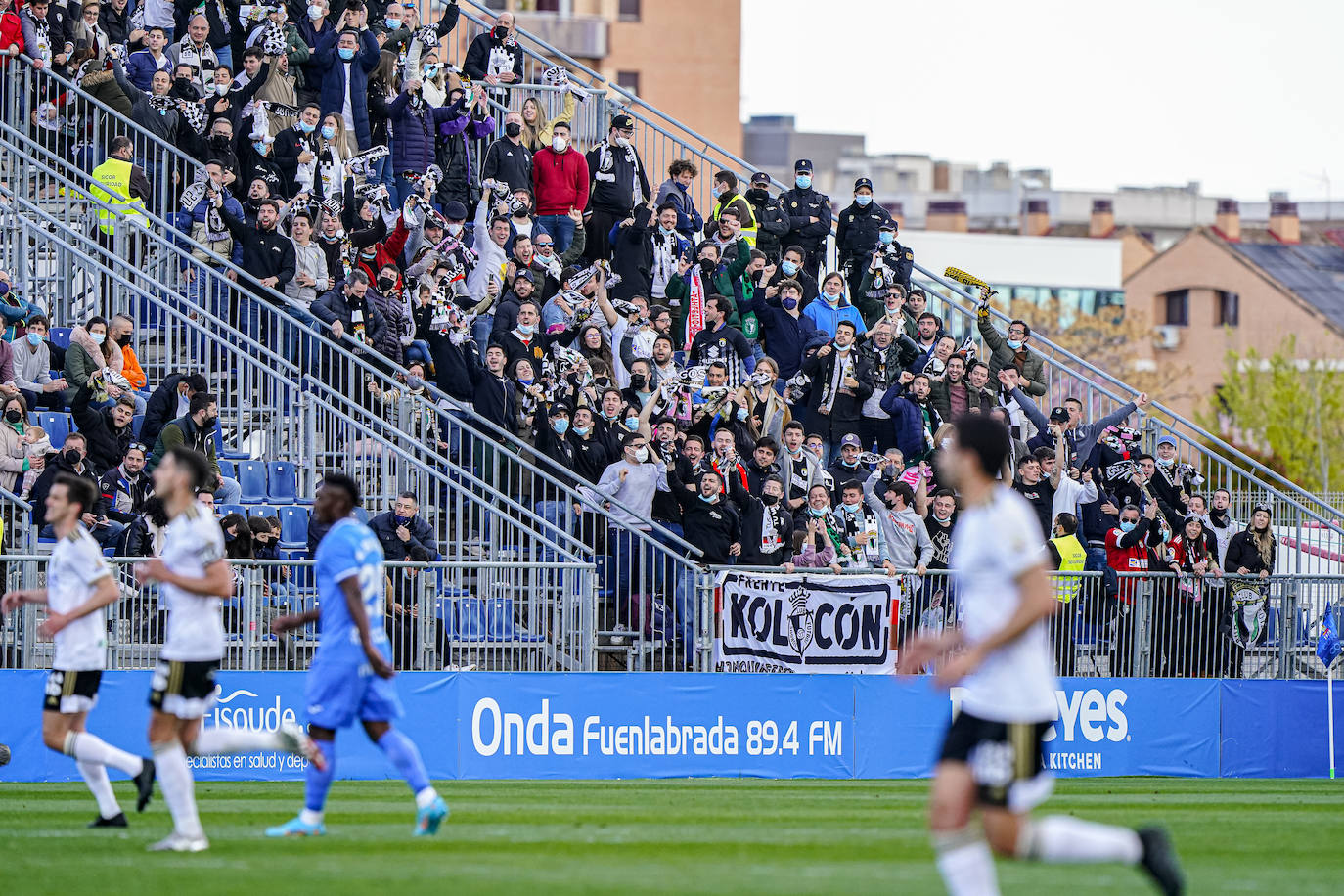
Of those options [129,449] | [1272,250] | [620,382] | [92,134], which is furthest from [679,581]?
[1272,250]

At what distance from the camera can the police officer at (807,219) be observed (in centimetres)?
2470

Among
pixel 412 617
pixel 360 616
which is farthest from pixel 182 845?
pixel 412 617

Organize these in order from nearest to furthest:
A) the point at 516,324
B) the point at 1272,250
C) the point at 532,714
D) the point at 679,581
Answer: the point at 532,714 → the point at 679,581 → the point at 516,324 → the point at 1272,250

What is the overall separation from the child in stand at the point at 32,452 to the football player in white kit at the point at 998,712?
12.8 metres

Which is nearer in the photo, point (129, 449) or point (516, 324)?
point (129, 449)

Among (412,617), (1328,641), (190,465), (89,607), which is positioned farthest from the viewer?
(1328,641)

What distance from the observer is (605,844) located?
1124 centimetres

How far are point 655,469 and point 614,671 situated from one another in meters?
2.53

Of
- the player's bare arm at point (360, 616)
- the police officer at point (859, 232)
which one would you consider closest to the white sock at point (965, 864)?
the player's bare arm at point (360, 616)

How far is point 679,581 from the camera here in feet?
63.5

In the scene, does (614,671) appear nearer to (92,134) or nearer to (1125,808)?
(1125,808)

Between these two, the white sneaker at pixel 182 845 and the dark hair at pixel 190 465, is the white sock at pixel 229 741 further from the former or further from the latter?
the dark hair at pixel 190 465

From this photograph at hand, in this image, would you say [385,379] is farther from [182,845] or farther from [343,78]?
[182,845]

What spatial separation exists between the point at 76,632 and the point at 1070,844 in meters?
6.40
